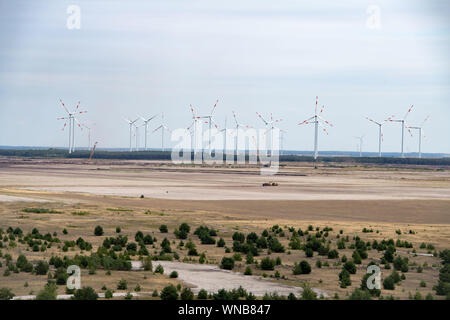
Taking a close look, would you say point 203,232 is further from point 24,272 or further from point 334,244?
point 24,272

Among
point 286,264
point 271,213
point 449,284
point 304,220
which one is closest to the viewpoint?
point 449,284

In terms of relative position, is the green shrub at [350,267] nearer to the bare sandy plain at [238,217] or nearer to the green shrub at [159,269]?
the bare sandy plain at [238,217]

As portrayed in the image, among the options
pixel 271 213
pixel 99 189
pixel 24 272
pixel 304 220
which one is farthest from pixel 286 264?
pixel 99 189

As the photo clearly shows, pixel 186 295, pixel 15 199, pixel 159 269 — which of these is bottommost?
pixel 159 269

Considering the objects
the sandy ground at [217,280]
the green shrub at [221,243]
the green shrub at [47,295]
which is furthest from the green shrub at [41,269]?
the green shrub at [221,243]

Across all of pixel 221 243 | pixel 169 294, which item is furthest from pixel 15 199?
pixel 169 294

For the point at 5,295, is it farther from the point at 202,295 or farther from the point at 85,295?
the point at 202,295

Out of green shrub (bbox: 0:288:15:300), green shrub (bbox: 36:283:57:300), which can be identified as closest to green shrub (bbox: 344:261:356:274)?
green shrub (bbox: 36:283:57:300)
